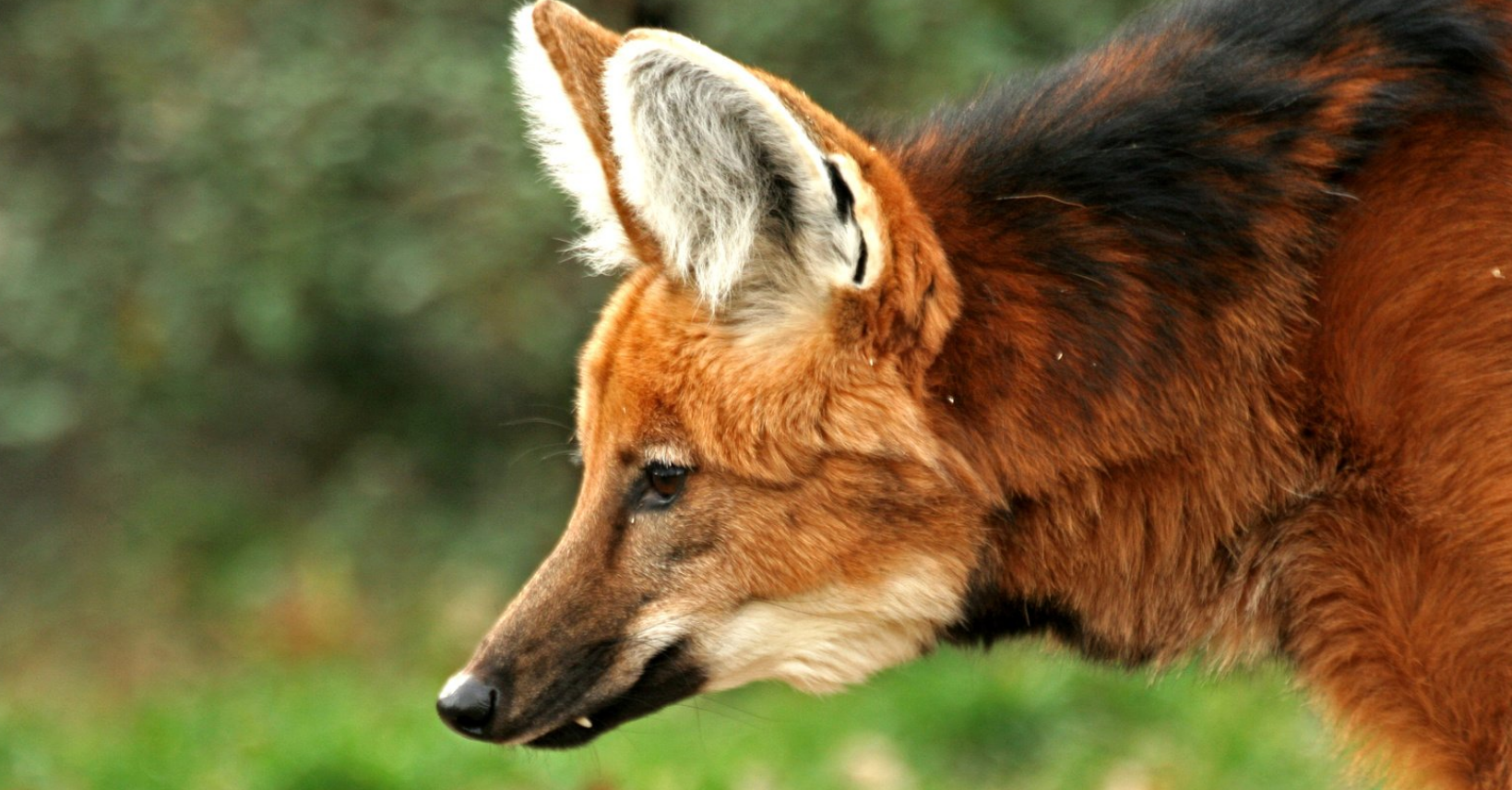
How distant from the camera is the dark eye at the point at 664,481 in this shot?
246 cm

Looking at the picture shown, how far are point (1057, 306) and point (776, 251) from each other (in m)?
0.42

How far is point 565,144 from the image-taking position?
105 inches

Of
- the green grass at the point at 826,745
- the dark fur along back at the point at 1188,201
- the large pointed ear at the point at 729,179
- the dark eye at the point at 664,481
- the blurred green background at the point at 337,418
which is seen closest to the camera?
the large pointed ear at the point at 729,179

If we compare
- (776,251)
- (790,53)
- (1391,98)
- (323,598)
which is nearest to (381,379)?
(323,598)

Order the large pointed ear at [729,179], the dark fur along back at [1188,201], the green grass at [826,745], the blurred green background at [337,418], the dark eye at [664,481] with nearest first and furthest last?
the large pointed ear at [729,179], the dark fur along back at [1188,201], the dark eye at [664,481], the green grass at [826,745], the blurred green background at [337,418]

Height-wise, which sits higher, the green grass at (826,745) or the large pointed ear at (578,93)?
the large pointed ear at (578,93)

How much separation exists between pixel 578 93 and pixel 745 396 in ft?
1.68

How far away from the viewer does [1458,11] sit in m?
2.36

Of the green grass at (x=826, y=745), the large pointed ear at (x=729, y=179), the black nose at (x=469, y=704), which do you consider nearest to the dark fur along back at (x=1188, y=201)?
the large pointed ear at (x=729, y=179)

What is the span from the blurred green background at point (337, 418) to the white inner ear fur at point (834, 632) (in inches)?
43.2

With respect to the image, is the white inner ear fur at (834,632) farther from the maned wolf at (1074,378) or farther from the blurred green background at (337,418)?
the blurred green background at (337,418)

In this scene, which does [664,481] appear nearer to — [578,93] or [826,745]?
[578,93]

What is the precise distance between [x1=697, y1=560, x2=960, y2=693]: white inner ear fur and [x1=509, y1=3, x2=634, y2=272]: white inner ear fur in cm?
64

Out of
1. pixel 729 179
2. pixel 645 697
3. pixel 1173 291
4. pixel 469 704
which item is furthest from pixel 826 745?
pixel 729 179
